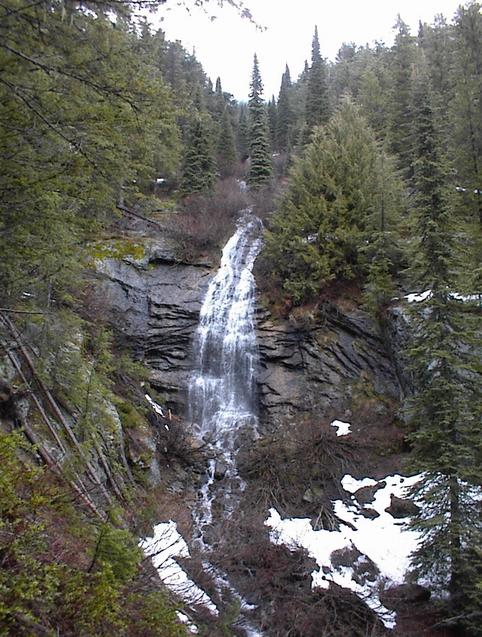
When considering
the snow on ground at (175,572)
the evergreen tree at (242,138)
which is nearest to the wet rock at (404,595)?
the snow on ground at (175,572)

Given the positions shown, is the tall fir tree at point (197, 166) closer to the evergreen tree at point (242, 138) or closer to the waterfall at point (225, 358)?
the waterfall at point (225, 358)

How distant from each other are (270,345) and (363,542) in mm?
A: 7949

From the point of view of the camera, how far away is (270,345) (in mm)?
17016

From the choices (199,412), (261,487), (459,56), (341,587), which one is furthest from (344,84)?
(341,587)

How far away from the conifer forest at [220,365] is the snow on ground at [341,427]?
84 mm

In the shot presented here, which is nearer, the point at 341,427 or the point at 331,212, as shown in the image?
the point at 341,427

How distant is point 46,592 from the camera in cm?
296

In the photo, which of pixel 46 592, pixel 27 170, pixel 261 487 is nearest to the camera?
pixel 46 592

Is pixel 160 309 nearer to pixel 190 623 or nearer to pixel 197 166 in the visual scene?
pixel 197 166

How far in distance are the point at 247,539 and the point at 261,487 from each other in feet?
6.31

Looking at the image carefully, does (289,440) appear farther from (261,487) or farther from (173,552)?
(173,552)

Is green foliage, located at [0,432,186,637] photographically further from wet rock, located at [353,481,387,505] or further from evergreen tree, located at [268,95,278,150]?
evergreen tree, located at [268,95,278,150]

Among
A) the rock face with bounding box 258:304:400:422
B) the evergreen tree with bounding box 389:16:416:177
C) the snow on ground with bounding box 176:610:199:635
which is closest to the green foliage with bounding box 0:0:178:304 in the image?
the snow on ground with bounding box 176:610:199:635

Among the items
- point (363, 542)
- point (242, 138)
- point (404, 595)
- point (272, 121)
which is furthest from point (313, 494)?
point (272, 121)
